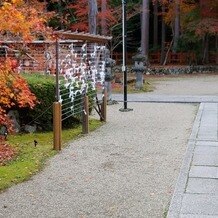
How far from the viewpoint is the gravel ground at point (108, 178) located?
5164mm

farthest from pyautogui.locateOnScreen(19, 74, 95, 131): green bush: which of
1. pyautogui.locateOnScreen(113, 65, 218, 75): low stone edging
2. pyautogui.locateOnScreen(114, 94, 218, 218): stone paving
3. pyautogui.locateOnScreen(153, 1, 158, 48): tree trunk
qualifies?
pyautogui.locateOnScreen(153, 1, 158, 48): tree trunk

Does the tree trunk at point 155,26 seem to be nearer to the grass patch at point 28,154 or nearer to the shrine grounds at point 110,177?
the shrine grounds at point 110,177

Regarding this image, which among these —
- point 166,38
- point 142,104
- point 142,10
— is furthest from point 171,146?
point 166,38

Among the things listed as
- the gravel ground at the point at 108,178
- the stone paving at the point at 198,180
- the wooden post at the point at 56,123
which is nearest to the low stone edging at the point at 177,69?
the gravel ground at the point at 108,178

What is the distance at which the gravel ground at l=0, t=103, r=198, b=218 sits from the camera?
5164mm

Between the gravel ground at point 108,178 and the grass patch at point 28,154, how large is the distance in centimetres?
16

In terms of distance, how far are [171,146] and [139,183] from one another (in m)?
2.73

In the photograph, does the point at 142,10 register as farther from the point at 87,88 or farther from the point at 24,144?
the point at 24,144

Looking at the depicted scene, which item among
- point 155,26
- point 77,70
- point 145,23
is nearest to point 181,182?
point 77,70

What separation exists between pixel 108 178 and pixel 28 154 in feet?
6.26

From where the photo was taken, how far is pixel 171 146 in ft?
29.1

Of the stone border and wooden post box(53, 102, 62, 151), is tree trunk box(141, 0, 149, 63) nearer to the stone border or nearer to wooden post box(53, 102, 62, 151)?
the stone border

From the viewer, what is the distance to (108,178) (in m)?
6.50

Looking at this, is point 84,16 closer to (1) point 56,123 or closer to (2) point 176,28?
(2) point 176,28
